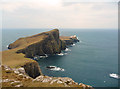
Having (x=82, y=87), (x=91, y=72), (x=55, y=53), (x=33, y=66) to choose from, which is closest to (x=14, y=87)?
(x=82, y=87)

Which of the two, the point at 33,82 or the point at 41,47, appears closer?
the point at 33,82

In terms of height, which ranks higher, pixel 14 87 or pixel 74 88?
pixel 14 87

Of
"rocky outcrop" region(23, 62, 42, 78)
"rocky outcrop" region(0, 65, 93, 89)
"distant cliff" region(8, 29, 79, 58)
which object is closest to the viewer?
"rocky outcrop" region(0, 65, 93, 89)

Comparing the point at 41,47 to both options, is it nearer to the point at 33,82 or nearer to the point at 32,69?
the point at 32,69

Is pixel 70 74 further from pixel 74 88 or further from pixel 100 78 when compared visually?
pixel 74 88

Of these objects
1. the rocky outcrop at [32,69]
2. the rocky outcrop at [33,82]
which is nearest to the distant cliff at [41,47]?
the rocky outcrop at [32,69]

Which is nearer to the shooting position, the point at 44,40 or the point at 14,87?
the point at 14,87

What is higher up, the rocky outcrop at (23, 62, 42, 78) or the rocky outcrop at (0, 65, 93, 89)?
the rocky outcrop at (0, 65, 93, 89)

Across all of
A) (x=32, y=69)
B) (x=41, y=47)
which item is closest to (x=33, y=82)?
(x=32, y=69)

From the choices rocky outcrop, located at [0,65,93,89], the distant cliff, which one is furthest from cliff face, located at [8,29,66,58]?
rocky outcrop, located at [0,65,93,89]

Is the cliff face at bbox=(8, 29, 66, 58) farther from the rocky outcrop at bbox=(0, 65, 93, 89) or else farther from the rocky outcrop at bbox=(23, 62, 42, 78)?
the rocky outcrop at bbox=(0, 65, 93, 89)

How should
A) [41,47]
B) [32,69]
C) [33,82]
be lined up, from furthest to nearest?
1. [41,47]
2. [32,69]
3. [33,82]
